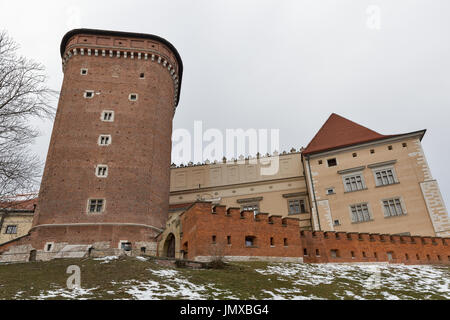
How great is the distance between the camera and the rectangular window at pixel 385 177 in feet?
92.5

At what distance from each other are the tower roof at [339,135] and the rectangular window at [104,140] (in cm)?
1620

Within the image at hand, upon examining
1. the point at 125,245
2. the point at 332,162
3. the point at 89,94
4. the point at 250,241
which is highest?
the point at 89,94

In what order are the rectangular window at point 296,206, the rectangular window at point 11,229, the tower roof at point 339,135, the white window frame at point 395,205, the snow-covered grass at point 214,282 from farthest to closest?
the rectangular window at point 11,229 < the rectangular window at point 296,206 < the tower roof at point 339,135 < the white window frame at point 395,205 < the snow-covered grass at point 214,282

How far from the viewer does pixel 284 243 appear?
765 inches

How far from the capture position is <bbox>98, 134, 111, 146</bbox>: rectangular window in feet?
86.8

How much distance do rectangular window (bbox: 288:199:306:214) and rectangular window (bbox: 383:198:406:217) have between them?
7079 mm

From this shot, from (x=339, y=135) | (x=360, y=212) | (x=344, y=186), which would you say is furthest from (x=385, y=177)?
(x=339, y=135)

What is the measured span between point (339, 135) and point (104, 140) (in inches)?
786

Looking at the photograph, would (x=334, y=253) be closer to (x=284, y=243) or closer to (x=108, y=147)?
(x=284, y=243)

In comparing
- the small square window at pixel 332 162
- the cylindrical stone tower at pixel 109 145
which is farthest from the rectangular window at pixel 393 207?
the cylindrical stone tower at pixel 109 145

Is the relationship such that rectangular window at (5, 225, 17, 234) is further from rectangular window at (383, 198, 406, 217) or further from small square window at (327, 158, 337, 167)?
rectangular window at (383, 198, 406, 217)

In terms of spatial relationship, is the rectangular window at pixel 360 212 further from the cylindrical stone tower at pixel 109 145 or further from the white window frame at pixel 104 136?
the white window frame at pixel 104 136
